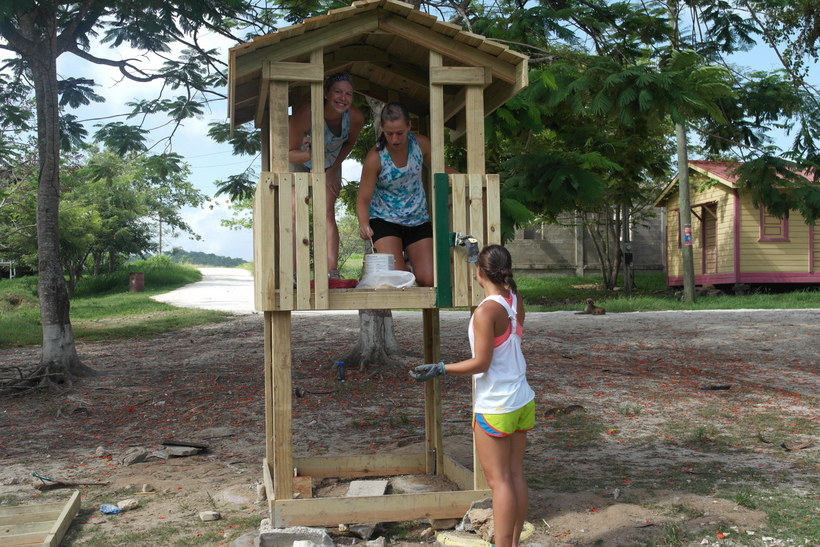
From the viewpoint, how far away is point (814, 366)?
1146 centimetres

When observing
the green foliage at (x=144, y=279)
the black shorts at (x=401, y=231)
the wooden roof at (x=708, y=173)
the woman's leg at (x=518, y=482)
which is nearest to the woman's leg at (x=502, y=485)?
the woman's leg at (x=518, y=482)

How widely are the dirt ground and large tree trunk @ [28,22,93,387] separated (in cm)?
61

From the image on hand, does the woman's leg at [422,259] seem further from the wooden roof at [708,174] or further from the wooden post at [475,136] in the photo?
the wooden roof at [708,174]

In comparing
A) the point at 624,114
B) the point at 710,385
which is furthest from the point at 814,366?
the point at 624,114

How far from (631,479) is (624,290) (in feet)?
69.6

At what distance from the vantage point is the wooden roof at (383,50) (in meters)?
4.61

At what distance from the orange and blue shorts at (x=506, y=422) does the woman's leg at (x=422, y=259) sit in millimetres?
1259

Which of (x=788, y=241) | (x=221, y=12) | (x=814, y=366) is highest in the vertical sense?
(x=221, y=12)

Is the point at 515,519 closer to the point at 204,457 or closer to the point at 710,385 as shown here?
the point at 204,457

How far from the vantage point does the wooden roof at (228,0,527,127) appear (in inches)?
181

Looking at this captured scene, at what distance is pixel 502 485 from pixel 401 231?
1925 mm

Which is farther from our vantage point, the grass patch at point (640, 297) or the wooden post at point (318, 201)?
the grass patch at point (640, 297)

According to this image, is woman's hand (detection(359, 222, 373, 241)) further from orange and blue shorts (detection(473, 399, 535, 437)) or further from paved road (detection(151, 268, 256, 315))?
paved road (detection(151, 268, 256, 315))

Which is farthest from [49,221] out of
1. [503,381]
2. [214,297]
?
[214,297]
